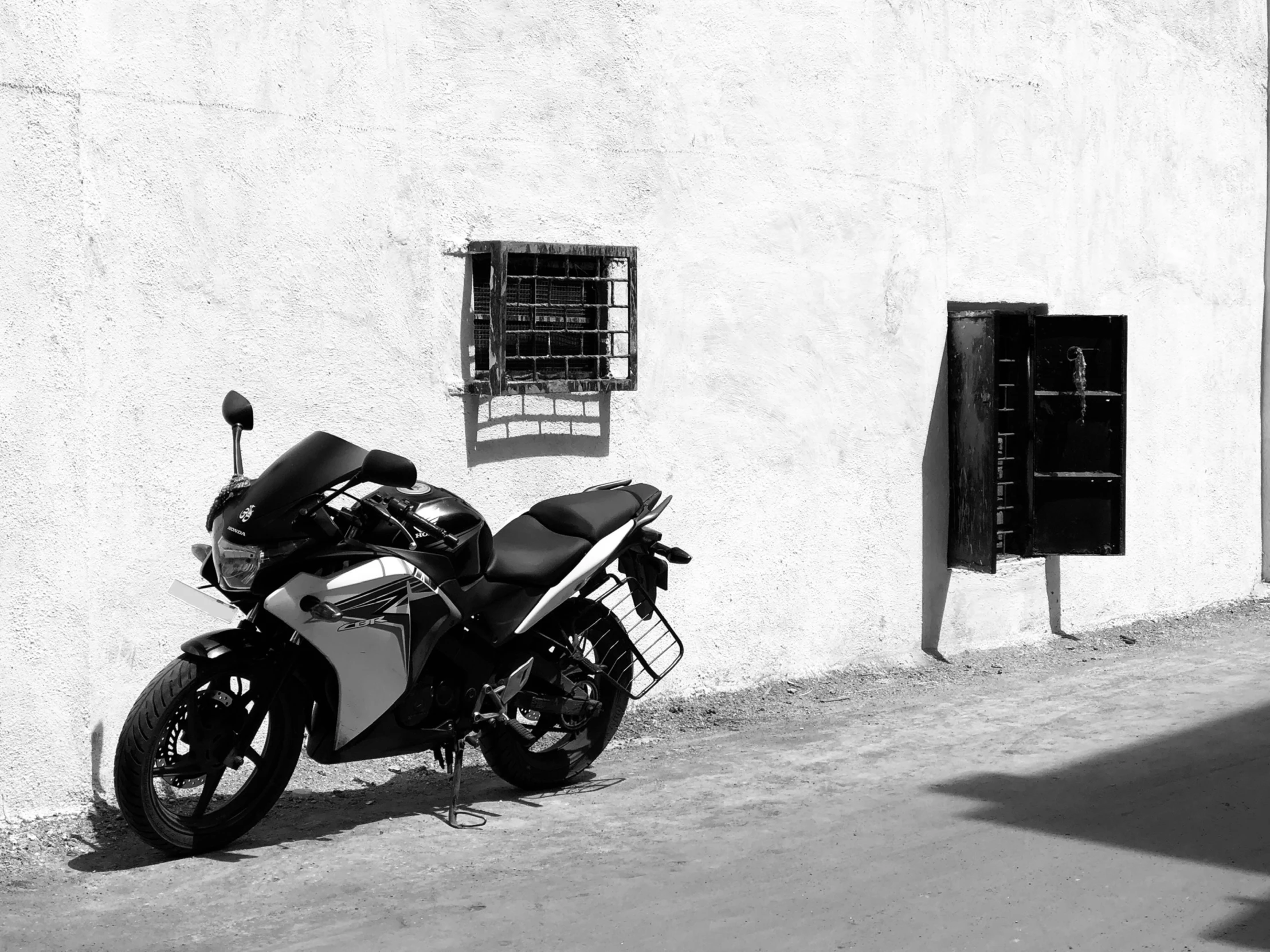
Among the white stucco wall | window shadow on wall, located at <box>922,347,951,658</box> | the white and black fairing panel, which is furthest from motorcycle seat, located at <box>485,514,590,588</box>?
window shadow on wall, located at <box>922,347,951,658</box>

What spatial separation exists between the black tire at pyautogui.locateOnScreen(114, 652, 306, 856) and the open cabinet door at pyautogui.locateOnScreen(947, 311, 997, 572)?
422cm

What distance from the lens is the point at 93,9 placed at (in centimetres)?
527

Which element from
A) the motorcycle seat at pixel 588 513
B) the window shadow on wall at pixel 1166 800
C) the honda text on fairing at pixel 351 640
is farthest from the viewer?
the motorcycle seat at pixel 588 513

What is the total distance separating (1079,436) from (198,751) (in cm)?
546

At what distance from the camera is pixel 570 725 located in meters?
5.75

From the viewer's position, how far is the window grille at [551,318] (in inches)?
250

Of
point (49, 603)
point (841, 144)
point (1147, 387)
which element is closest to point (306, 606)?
point (49, 603)

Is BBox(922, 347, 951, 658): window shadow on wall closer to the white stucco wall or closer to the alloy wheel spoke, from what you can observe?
the white stucco wall

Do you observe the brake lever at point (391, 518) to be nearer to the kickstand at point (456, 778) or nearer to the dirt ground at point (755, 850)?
the kickstand at point (456, 778)

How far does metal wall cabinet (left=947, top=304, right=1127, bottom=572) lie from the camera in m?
8.16

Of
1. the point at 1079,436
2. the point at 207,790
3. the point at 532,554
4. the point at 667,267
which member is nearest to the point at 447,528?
the point at 532,554

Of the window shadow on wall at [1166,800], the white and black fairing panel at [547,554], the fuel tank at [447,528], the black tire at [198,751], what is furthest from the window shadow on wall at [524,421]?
the window shadow on wall at [1166,800]

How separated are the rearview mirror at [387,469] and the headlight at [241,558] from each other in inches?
13.8

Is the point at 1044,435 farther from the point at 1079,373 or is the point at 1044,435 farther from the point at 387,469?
the point at 387,469
